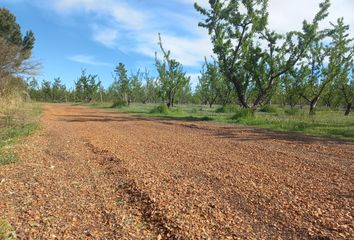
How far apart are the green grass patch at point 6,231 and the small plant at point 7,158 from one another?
3371mm

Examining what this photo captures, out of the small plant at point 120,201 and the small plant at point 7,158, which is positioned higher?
the small plant at point 7,158

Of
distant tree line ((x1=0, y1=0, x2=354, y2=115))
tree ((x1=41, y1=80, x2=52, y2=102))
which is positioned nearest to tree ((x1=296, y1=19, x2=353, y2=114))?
distant tree line ((x1=0, y1=0, x2=354, y2=115))

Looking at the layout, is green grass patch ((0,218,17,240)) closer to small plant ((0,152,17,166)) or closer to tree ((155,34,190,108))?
small plant ((0,152,17,166))

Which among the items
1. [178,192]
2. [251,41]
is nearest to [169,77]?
[251,41]

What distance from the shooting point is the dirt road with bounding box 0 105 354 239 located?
3.86m

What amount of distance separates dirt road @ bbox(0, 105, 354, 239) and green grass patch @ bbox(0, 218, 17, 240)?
112 millimetres

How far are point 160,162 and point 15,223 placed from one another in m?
3.50

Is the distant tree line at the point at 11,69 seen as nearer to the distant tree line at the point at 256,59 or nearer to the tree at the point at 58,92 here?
the distant tree line at the point at 256,59

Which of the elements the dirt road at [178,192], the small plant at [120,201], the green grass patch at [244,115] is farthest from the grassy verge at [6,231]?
the green grass patch at [244,115]

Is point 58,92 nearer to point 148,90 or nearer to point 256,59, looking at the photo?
point 148,90

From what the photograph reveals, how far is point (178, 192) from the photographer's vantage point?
5.07 meters

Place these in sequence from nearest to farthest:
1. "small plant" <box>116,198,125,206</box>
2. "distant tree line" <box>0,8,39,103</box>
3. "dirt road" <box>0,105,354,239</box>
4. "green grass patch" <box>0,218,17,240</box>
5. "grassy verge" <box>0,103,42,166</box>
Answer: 1. "green grass patch" <box>0,218,17,240</box>
2. "dirt road" <box>0,105,354,239</box>
3. "small plant" <box>116,198,125,206</box>
4. "grassy verge" <box>0,103,42,166</box>
5. "distant tree line" <box>0,8,39,103</box>

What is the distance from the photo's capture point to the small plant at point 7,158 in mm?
6926

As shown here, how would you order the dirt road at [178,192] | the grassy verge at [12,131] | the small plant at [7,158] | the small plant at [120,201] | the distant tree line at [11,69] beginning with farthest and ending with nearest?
the distant tree line at [11,69], the grassy verge at [12,131], the small plant at [7,158], the small plant at [120,201], the dirt road at [178,192]
